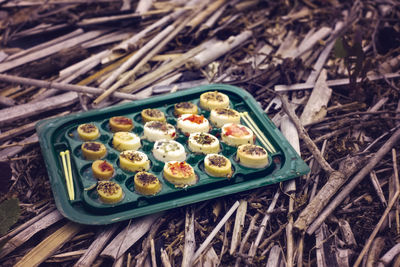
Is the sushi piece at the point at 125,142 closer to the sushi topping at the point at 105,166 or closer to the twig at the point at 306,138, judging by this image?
the sushi topping at the point at 105,166

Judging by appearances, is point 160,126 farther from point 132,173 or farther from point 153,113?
point 132,173

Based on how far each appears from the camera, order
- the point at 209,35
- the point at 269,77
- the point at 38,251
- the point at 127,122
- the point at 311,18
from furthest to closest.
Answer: the point at 311,18 < the point at 209,35 < the point at 269,77 < the point at 127,122 < the point at 38,251

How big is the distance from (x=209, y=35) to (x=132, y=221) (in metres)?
3.31

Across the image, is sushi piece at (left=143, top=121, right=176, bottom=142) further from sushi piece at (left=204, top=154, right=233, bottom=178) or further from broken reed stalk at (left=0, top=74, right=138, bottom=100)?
broken reed stalk at (left=0, top=74, right=138, bottom=100)

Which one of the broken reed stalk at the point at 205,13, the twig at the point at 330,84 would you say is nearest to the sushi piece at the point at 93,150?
the twig at the point at 330,84

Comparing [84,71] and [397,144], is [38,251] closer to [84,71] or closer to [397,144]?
[84,71]

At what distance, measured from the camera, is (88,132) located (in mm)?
4512

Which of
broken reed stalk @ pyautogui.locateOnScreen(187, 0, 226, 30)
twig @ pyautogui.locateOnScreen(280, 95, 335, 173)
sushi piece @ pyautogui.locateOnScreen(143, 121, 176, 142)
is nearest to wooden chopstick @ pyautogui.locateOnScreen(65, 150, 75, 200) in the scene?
sushi piece @ pyautogui.locateOnScreen(143, 121, 176, 142)

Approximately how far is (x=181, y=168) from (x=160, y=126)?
0.67m

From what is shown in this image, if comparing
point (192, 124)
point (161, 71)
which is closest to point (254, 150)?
point (192, 124)

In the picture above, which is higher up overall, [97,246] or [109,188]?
[109,188]

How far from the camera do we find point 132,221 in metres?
3.95

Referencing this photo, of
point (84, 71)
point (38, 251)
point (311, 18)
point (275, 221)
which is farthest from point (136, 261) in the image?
point (311, 18)

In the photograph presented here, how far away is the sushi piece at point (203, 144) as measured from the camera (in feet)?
14.5
